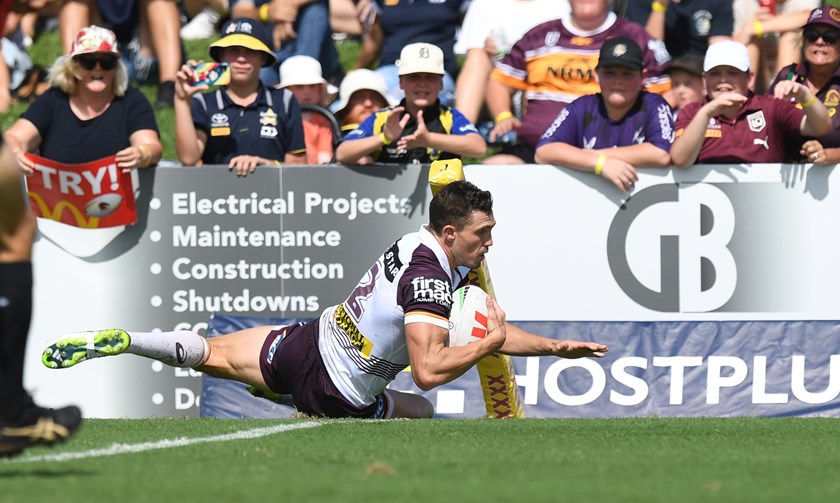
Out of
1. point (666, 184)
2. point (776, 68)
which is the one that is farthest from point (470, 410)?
point (776, 68)

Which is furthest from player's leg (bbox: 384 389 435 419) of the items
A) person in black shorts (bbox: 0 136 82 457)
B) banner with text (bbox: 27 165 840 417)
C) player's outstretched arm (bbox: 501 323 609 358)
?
person in black shorts (bbox: 0 136 82 457)

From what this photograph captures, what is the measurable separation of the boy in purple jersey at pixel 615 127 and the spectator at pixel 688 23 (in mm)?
2352

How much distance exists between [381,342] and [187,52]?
7.78 m

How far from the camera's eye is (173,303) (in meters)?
10.0

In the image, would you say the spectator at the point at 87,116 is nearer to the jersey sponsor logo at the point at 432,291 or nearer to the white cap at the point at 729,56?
the jersey sponsor logo at the point at 432,291

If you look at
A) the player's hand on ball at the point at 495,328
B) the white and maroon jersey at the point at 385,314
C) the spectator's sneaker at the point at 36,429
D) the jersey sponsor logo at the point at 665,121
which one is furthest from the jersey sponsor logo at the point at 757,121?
the spectator's sneaker at the point at 36,429

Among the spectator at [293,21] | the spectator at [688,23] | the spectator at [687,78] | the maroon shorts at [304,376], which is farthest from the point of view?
the spectator at [293,21]

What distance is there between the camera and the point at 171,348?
862 centimetres

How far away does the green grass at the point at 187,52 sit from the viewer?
43.3 ft

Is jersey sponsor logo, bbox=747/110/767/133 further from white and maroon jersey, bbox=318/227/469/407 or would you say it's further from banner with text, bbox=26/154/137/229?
banner with text, bbox=26/154/137/229

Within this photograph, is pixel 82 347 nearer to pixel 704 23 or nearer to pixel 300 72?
pixel 300 72

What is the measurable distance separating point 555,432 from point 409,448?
1.12 meters

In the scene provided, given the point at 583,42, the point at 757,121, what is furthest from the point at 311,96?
the point at 757,121

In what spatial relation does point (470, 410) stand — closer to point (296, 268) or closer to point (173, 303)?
point (296, 268)
